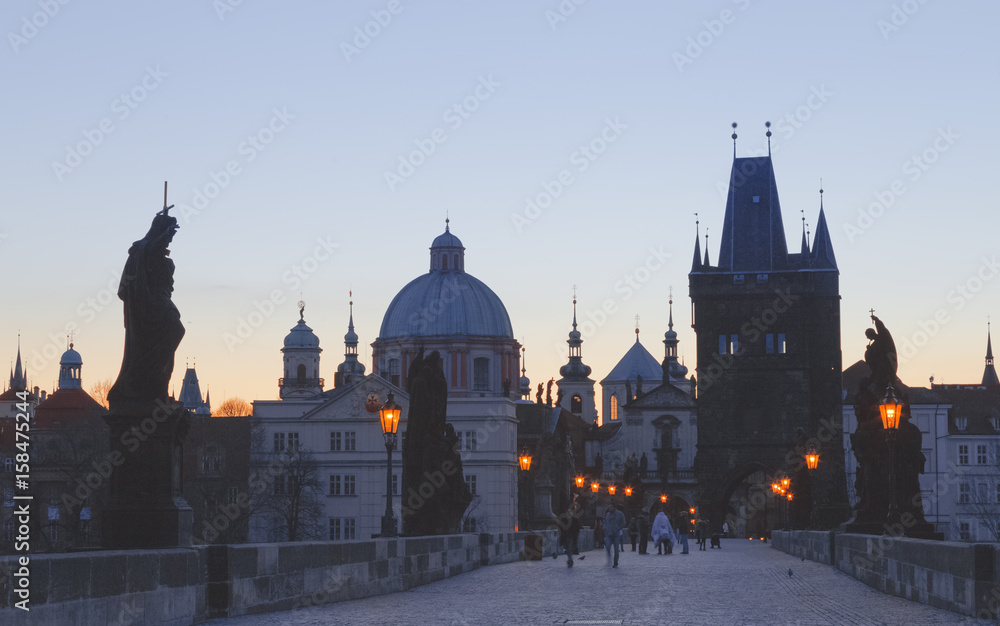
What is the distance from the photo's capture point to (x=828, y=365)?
107 meters

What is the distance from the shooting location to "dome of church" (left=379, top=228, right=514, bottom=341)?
395 ft

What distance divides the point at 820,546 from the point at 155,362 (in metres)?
20.0

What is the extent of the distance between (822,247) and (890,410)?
296 ft

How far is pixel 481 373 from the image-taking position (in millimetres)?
119875

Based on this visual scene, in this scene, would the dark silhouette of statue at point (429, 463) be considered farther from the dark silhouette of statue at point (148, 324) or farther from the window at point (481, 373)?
the window at point (481, 373)

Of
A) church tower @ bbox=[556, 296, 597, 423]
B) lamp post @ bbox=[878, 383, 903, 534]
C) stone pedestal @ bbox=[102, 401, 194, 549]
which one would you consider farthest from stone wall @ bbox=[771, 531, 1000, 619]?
church tower @ bbox=[556, 296, 597, 423]

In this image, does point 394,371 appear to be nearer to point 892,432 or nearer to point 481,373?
point 481,373

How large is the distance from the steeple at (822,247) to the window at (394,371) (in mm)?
34121

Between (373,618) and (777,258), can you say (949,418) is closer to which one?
(777,258)

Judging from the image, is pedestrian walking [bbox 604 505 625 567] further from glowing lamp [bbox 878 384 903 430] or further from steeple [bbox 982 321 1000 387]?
steeple [bbox 982 321 1000 387]

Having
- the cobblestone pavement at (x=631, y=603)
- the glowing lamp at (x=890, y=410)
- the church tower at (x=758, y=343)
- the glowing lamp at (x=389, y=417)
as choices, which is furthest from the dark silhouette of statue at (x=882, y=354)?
the church tower at (x=758, y=343)

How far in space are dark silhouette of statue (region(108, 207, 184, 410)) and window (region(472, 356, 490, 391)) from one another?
104m

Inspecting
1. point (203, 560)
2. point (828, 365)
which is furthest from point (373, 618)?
point (828, 365)

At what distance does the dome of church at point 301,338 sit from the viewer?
501ft
